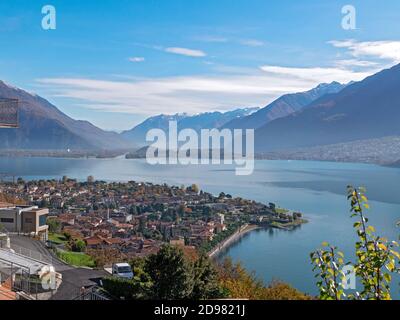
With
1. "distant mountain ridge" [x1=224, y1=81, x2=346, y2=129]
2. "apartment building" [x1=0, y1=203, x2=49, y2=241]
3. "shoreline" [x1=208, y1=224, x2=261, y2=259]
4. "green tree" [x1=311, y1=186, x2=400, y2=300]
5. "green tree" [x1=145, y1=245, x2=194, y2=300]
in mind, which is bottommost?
"shoreline" [x1=208, y1=224, x2=261, y2=259]

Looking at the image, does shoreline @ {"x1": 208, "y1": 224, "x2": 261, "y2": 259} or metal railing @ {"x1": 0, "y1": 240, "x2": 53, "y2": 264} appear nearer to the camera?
metal railing @ {"x1": 0, "y1": 240, "x2": 53, "y2": 264}

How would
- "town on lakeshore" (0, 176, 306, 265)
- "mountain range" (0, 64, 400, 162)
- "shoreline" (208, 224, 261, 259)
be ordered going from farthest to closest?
"mountain range" (0, 64, 400, 162) < "shoreline" (208, 224, 261, 259) < "town on lakeshore" (0, 176, 306, 265)

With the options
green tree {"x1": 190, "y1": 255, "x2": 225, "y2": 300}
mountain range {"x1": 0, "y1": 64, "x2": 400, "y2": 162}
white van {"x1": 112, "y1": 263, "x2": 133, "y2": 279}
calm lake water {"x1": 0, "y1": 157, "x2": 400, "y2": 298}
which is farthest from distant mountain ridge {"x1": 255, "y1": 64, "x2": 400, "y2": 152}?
green tree {"x1": 190, "y1": 255, "x2": 225, "y2": 300}

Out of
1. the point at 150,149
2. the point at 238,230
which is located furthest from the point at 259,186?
the point at 150,149

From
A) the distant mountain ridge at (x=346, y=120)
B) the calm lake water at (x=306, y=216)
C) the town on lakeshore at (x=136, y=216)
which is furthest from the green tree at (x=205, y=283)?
the distant mountain ridge at (x=346, y=120)

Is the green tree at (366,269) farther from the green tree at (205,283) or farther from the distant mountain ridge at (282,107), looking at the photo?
the distant mountain ridge at (282,107)

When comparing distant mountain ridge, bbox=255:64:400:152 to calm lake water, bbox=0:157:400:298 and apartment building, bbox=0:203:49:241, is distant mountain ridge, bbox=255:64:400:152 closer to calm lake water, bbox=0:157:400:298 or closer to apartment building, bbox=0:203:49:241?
calm lake water, bbox=0:157:400:298

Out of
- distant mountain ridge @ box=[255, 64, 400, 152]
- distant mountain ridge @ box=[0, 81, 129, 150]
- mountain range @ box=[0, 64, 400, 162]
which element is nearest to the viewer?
distant mountain ridge @ box=[0, 81, 129, 150]
